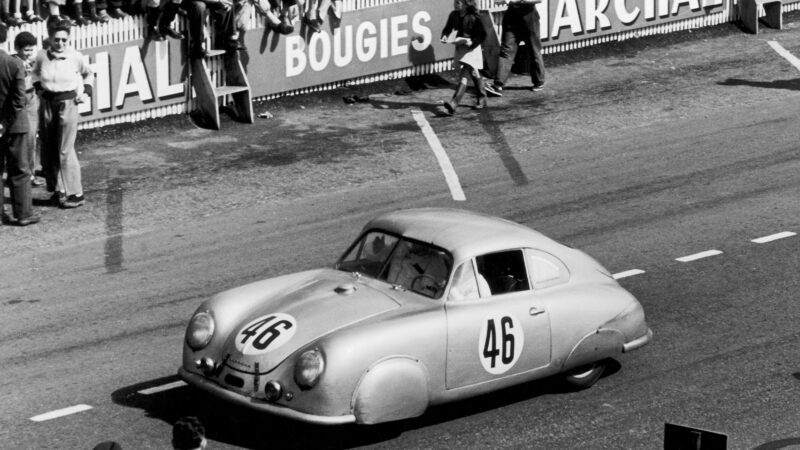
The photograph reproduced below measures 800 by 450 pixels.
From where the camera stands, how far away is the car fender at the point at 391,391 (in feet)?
30.7

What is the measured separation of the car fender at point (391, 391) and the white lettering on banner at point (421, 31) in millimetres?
11770

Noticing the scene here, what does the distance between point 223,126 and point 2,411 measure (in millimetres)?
8904

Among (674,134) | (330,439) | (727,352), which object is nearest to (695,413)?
(727,352)

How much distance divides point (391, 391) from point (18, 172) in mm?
6669

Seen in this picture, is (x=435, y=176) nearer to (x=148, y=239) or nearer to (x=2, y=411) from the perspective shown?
(x=148, y=239)

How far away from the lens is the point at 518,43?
2109 centimetres

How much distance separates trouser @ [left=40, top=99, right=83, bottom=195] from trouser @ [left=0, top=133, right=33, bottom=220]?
511 mm

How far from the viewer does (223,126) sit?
18609 mm

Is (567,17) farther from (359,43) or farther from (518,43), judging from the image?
(359,43)

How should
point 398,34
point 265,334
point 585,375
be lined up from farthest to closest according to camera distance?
point 398,34, point 585,375, point 265,334

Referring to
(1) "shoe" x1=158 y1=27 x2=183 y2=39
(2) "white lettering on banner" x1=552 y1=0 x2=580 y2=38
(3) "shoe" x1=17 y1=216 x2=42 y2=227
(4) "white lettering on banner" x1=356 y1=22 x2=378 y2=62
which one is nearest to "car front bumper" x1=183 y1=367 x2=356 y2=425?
(3) "shoe" x1=17 y1=216 x2=42 y2=227

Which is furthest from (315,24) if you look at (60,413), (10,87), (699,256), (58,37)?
(60,413)

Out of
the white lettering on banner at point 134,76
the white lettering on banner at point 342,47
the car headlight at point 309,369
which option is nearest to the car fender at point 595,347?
the car headlight at point 309,369

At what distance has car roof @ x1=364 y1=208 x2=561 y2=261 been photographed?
10.4 meters
